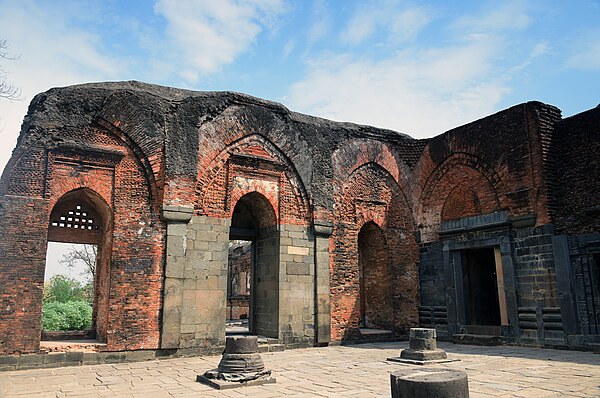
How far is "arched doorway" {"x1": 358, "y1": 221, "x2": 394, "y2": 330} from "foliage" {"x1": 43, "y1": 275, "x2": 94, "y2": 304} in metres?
13.1

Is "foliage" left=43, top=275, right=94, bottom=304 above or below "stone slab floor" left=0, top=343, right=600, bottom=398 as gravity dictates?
above

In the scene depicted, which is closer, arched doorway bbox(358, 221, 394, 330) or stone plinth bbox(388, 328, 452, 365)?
stone plinth bbox(388, 328, 452, 365)

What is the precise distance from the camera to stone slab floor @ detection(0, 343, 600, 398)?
6.42 metres

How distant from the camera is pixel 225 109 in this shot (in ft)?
39.1

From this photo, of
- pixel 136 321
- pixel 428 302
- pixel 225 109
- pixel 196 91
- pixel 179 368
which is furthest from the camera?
pixel 428 302

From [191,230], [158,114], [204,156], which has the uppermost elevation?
[158,114]

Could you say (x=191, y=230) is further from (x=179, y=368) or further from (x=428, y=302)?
(x=428, y=302)

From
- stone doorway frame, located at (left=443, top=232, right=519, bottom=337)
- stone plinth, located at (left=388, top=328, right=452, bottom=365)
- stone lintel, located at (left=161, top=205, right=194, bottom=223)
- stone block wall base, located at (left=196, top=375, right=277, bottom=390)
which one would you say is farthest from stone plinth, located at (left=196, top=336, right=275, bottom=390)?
stone doorway frame, located at (left=443, top=232, right=519, bottom=337)

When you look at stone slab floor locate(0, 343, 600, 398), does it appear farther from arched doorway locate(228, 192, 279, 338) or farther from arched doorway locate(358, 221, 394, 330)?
arched doorway locate(358, 221, 394, 330)

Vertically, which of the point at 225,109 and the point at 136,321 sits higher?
the point at 225,109

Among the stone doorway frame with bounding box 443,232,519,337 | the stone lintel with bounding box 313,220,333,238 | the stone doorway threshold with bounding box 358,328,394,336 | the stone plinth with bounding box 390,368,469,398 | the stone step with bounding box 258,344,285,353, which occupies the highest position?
the stone lintel with bounding box 313,220,333,238

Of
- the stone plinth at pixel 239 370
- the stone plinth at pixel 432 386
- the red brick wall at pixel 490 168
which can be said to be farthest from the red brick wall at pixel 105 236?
the red brick wall at pixel 490 168

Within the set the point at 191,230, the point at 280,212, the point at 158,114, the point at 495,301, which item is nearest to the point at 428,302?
the point at 495,301

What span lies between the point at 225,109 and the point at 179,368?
20.2 ft
